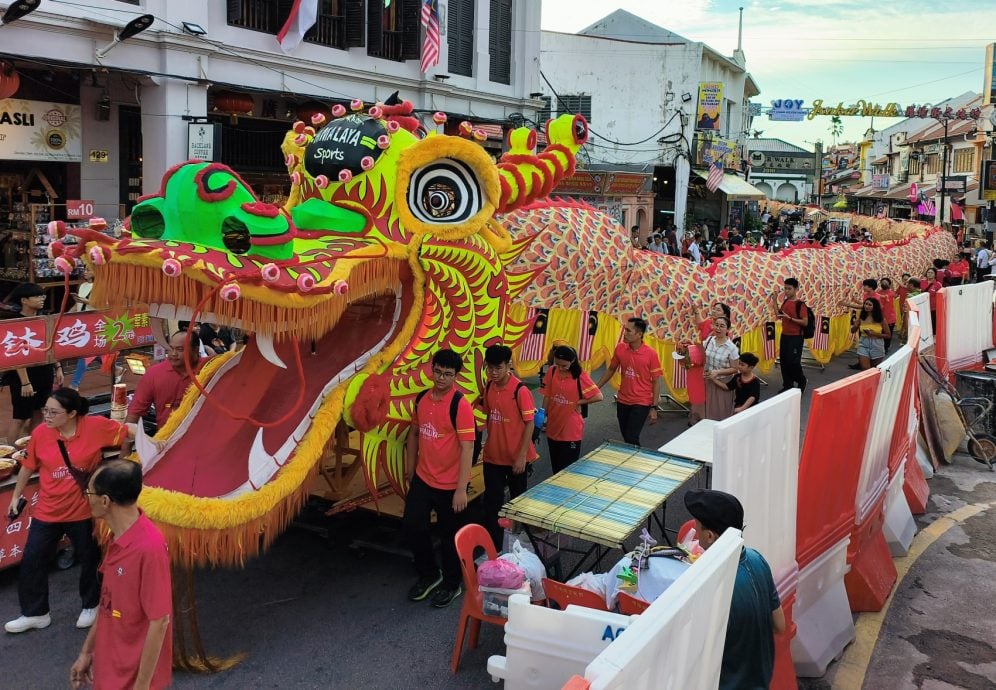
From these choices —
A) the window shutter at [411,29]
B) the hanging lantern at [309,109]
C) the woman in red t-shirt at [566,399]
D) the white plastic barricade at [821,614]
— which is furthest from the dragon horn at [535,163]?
the window shutter at [411,29]

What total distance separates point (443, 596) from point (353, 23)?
1097 centimetres

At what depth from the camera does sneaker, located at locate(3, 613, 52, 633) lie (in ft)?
14.5

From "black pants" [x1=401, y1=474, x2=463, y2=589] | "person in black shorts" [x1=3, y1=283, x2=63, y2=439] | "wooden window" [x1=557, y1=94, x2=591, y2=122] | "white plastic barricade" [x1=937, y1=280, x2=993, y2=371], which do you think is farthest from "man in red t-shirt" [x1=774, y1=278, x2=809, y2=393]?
"wooden window" [x1=557, y1=94, x2=591, y2=122]

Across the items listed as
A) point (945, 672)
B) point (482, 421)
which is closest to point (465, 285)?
point (482, 421)

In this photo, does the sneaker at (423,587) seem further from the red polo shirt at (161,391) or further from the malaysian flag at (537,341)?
the malaysian flag at (537,341)

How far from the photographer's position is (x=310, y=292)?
4.11m

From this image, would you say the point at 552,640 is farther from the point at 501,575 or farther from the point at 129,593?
the point at 129,593

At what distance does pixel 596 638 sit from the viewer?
2.84 m

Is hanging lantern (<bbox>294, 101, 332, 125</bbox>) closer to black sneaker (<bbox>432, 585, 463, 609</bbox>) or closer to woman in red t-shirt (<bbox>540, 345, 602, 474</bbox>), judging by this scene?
woman in red t-shirt (<bbox>540, 345, 602, 474</bbox>)

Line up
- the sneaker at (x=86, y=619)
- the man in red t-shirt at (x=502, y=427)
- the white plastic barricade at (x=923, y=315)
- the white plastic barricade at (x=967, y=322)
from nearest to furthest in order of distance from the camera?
1. the sneaker at (x=86, y=619)
2. the man in red t-shirt at (x=502, y=427)
3. the white plastic barricade at (x=923, y=315)
4. the white plastic barricade at (x=967, y=322)

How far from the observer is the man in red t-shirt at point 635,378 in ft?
22.4

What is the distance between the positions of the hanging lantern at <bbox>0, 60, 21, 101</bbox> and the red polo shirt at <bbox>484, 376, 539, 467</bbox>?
7.31 m

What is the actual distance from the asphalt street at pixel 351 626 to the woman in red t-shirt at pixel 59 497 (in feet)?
0.59

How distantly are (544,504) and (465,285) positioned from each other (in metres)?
1.52
